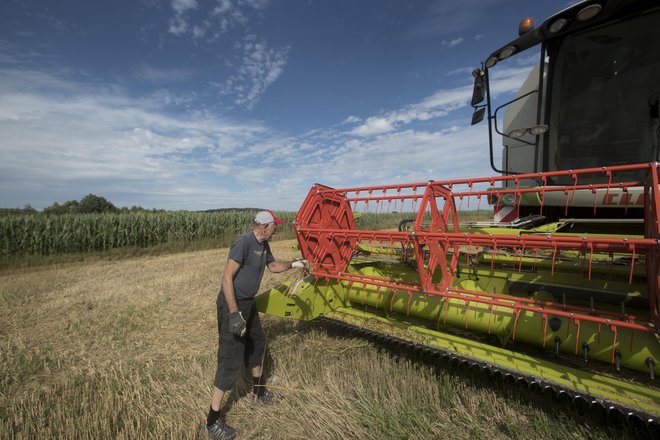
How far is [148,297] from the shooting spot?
244 inches

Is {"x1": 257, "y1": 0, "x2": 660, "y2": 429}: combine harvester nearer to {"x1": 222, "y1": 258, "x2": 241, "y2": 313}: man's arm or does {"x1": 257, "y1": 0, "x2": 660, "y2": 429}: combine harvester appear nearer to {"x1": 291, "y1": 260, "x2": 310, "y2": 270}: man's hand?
{"x1": 291, "y1": 260, "x2": 310, "y2": 270}: man's hand

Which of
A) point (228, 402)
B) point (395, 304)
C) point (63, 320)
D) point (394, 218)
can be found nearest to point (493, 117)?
point (395, 304)

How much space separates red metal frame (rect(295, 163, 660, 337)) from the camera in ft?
6.33

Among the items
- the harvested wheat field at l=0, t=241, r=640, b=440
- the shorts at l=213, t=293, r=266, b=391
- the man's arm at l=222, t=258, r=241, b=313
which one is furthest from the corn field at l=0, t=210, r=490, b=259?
the man's arm at l=222, t=258, r=241, b=313

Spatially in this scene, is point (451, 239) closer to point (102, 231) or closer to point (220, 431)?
point (220, 431)

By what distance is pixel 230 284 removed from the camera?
2.62m

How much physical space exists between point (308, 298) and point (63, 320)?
4395 mm

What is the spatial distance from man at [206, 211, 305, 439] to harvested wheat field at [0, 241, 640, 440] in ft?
0.52

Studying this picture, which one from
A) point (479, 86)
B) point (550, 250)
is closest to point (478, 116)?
point (479, 86)

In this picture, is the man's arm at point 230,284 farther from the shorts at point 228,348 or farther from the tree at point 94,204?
the tree at point 94,204

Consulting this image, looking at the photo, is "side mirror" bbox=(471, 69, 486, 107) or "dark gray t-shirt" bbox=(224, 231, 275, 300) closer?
"dark gray t-shirt" bbox=(224, 231, 275, 300)

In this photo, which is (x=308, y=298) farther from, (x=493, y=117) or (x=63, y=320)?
(x=63, y=320)

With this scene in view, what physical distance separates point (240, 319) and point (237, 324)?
0.04 m

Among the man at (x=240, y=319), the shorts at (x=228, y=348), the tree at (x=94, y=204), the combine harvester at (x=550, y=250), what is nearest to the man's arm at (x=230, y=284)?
the man at (x=240, y=319)
